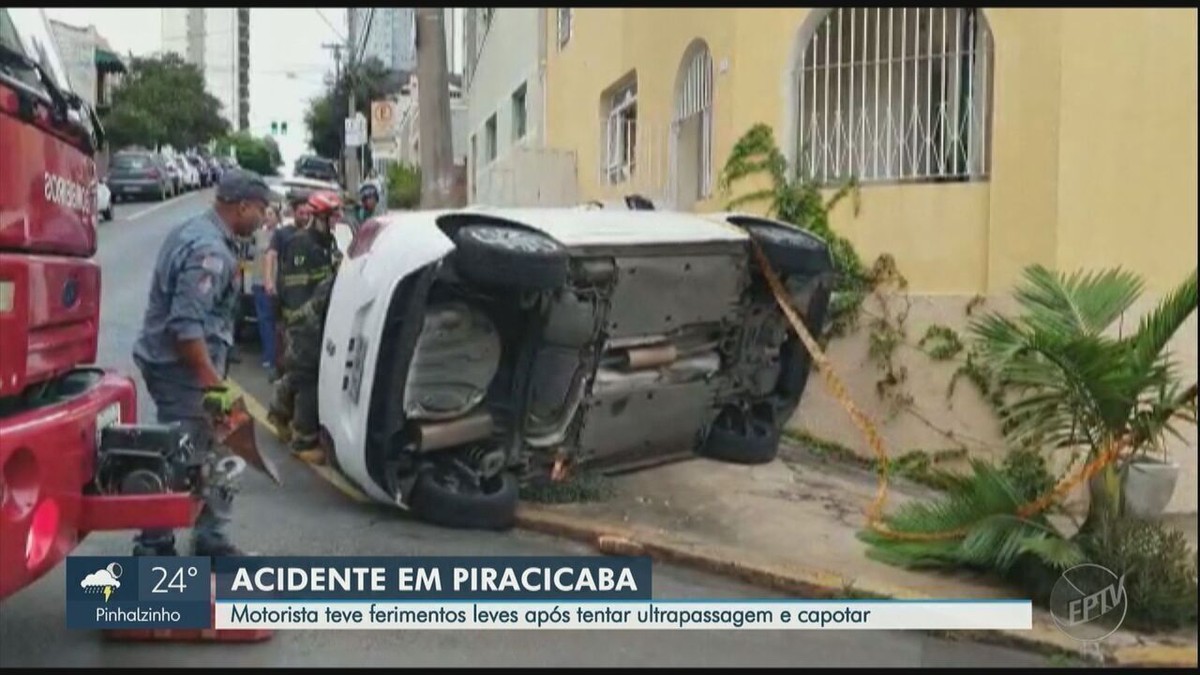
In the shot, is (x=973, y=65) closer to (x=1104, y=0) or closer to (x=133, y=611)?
(x=1104, y=0)

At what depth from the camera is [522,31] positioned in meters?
20.8

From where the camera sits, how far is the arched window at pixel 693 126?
1059 cm

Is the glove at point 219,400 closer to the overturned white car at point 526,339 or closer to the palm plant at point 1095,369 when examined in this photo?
the overturned white car at point 526,339

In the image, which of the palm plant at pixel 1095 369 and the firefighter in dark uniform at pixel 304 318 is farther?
the firefighter in dark uniform at pixel 304 318

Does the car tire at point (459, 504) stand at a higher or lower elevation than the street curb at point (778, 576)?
higher

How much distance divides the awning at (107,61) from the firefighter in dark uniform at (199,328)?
930 mm

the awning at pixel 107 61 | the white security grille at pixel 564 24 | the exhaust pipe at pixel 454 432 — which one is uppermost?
the white security grille at pixel 564 24

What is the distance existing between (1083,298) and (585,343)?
7.18ft

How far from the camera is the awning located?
225 inches

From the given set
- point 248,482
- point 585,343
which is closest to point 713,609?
point 585,343

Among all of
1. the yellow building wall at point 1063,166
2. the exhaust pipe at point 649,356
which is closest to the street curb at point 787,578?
the exhaust pipe at point 649,356

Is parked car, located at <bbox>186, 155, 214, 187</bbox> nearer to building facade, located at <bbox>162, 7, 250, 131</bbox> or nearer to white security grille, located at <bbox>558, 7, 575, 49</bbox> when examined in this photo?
building facade, located at <bbox>162, 7, 250, 131</bbox>

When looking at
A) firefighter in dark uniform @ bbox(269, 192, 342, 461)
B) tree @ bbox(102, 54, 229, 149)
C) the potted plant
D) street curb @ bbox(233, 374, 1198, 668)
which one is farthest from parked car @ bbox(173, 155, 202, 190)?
the potted plant

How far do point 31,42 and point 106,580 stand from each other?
1.87 m
